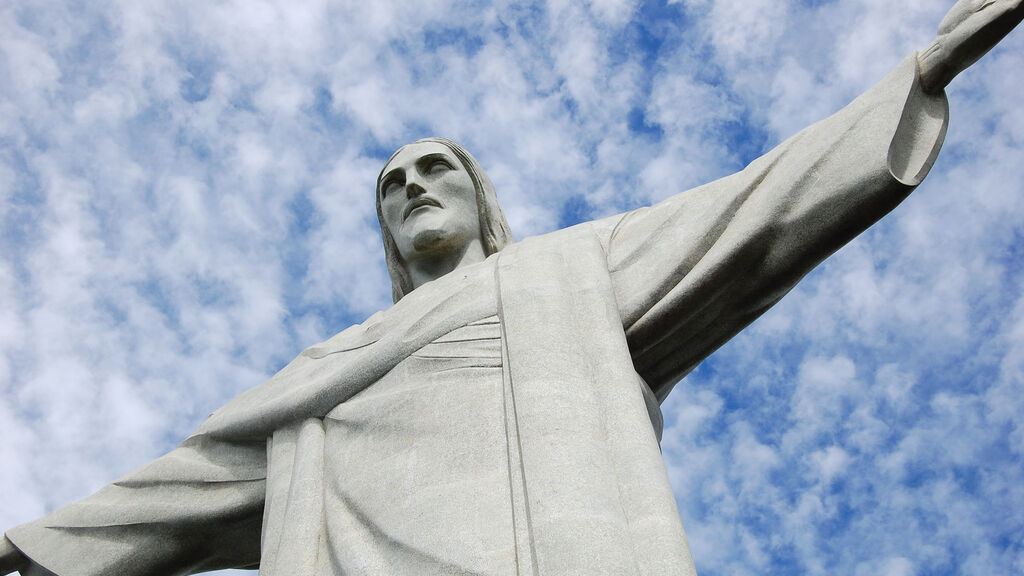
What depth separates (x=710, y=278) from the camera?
741 centimetres

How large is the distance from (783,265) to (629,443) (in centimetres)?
165

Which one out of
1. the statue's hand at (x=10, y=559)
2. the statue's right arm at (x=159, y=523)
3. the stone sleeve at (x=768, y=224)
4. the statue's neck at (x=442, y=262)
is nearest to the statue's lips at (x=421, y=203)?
the statue's neck at (x=442, y=262)

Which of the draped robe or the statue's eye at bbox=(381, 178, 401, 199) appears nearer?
the draped robe

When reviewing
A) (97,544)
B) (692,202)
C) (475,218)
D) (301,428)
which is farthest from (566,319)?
(97,544)

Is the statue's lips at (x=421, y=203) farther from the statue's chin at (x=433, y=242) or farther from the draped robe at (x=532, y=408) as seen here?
the draped robe at (x=532, y=408)

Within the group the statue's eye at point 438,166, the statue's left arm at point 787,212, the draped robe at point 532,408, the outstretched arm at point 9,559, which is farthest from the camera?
the statue's eye at point 438,166

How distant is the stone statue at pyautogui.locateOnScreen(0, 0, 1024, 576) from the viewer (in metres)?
6.25

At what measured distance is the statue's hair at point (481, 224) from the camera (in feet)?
32.0

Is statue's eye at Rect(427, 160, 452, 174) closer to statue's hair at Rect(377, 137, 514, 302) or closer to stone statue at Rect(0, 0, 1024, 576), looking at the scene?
statue's hair at Rect(377, 137, 514, 302)

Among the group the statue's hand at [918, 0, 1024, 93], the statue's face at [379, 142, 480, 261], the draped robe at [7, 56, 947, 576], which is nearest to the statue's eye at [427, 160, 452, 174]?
the statue's face at [379, 142, 480, 261]

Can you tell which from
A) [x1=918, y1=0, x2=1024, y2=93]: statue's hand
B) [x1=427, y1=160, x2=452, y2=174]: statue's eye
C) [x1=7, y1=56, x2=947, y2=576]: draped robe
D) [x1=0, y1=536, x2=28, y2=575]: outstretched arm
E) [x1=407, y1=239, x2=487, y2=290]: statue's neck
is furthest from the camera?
[x1=427, y1=160, x2=452, y2=174]: statue's eye

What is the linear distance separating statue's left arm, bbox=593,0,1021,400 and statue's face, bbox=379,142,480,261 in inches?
74.4

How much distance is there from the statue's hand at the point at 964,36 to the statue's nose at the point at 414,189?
3.96 m

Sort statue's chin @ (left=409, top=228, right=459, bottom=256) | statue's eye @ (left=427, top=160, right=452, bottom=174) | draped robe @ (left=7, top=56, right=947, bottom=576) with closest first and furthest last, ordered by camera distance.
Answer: draped robe @ (left=7, top=56, right=947, bottom=576)
statue's chin @ (left=409, top=228, right=459, bottom=256)
statue's eye @ (left=427, top=160, right=452, bottom=174)
